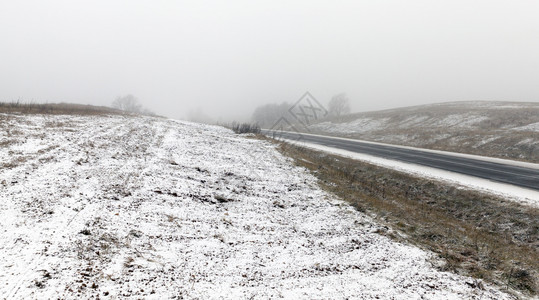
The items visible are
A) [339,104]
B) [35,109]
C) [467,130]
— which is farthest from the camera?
[339,104]

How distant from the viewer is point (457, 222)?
38.0ft

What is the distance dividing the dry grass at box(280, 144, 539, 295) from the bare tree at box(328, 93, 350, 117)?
88.7m

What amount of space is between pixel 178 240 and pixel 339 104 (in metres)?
103

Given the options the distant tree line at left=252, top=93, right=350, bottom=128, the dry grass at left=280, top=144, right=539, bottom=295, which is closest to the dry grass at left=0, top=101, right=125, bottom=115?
the dry grass at left=280, top=144, right=539, bottom=295

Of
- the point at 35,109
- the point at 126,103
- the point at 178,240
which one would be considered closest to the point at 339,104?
the point at 126,103

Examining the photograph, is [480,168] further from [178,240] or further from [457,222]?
[178,240]

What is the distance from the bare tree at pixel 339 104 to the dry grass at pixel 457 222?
8866 cm

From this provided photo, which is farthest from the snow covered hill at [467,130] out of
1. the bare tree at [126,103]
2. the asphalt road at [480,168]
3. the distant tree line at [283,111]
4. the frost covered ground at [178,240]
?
the bare tree at [126,103]

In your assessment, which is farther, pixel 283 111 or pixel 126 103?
pixel 283 111

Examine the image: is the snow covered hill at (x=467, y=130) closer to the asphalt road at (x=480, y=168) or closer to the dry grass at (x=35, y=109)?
A: the asphalt road at (x=480, y=168)

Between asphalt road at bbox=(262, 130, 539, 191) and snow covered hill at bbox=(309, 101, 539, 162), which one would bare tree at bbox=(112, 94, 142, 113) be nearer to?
snow covered hill at bbox=(309, 101, 539, 162)

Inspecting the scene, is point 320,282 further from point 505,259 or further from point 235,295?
point 505,259

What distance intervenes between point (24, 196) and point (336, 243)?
8.78 meters

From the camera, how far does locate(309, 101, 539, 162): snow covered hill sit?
27.0 m
